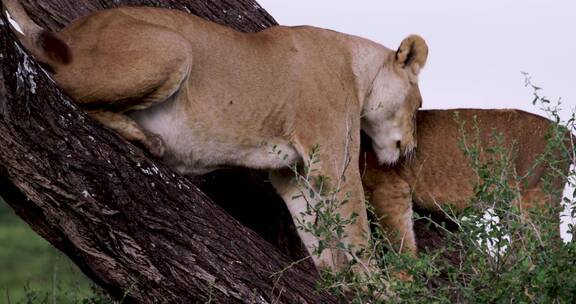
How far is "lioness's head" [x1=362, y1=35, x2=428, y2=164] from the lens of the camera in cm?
603

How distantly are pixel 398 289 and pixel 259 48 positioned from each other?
1.53 metres

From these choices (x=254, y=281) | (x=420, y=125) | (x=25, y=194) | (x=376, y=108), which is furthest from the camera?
(x=420, y=125)

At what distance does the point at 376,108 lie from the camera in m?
5.86

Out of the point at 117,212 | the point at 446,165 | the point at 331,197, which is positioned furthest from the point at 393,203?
the point at 117,212

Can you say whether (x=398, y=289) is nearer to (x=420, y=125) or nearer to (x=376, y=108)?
(x=376, y=108)

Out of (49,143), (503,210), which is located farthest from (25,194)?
(503,210)

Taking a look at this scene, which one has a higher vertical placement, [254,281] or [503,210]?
[503,210]

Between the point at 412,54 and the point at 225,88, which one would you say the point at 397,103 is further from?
the point at 225,88

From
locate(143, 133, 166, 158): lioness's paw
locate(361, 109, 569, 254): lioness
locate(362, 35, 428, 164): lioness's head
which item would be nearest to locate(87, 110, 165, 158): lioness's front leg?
locate(143, 133, 166, 158): lioness's paw

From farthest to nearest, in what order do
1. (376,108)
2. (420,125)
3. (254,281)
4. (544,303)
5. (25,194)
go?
(420,125), (376,108), (254,281), (25,194), (544,303)

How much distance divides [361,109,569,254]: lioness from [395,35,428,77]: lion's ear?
281 mm

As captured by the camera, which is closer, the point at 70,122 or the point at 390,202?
the point at 70,122

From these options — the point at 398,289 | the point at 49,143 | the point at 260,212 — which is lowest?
the point at 260,212

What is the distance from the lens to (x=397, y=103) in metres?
6.07
